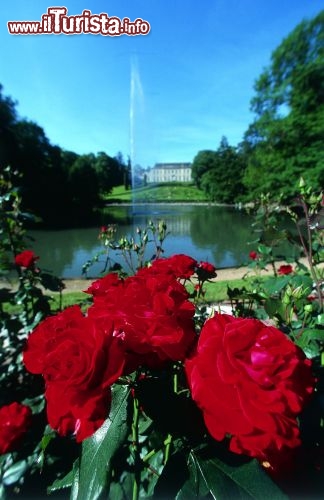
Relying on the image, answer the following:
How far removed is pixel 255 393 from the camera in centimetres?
45

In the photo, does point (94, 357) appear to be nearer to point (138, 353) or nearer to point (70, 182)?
point (138, 353)

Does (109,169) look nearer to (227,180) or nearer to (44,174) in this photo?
(227,180)

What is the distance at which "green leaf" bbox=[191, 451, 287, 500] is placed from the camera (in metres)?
0.51

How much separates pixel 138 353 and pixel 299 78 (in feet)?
78.4

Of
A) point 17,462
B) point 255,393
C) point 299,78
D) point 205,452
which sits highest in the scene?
point 299,78

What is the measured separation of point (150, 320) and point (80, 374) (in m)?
0.14

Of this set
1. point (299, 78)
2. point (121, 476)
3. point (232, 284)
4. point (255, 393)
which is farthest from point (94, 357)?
point (299, 78)

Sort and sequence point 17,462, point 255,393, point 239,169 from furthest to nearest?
point 239,169
point 17,462
point 255,393

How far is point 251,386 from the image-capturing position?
0.45 m

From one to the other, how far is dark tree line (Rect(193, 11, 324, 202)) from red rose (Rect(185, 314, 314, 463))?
60.0ft

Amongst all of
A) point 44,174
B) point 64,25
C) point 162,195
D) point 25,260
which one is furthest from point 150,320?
point 162,195

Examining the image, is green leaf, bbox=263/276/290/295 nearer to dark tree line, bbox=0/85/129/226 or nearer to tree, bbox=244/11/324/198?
tree, bbox=244/11/324/198

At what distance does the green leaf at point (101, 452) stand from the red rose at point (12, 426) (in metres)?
0.83

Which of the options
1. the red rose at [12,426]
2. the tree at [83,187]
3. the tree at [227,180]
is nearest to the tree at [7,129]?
the tree at [83,187]
